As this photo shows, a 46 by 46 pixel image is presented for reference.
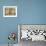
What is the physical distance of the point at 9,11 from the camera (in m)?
4.68

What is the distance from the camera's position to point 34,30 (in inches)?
180

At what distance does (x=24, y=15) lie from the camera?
4672 mm

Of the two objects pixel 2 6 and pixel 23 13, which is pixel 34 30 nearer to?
pixel 23 13

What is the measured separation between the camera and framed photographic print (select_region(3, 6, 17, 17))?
4.66 meters

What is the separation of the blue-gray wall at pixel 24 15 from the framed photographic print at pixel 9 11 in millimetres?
104

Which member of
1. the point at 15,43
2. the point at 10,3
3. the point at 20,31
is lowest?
the point at 15,43

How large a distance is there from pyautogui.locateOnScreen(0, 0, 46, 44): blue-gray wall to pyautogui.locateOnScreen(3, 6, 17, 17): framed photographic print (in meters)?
0.10

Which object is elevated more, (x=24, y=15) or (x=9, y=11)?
(x=9, y=11)

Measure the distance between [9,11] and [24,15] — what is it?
A: 54 centimetres

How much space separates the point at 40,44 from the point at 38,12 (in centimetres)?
116

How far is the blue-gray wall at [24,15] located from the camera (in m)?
4.66

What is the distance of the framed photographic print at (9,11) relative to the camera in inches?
184

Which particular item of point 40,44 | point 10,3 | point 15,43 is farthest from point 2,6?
point 40,44

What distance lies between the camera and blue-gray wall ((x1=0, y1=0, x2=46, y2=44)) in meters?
4.66
